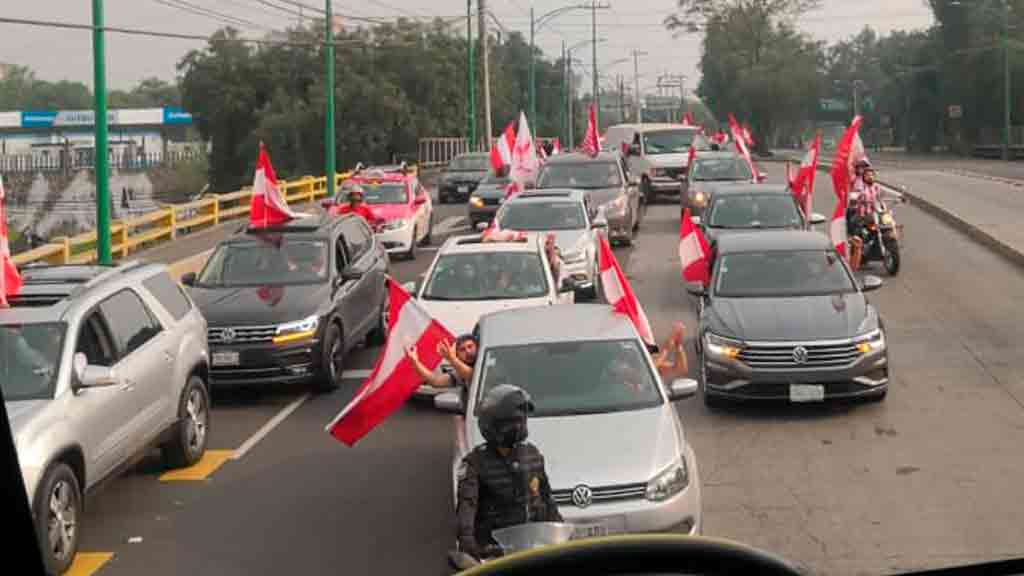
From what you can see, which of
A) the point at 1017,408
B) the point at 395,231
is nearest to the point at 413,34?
the point at 395,231

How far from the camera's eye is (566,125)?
107 m

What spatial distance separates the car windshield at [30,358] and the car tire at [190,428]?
191 centimetres

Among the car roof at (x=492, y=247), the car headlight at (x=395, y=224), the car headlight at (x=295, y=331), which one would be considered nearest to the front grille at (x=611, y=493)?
the car headlight at (x=295, y=331)

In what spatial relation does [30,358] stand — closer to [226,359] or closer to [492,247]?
[226,359]

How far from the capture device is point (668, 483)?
7.62 m

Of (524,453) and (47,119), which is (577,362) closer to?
(524,453)

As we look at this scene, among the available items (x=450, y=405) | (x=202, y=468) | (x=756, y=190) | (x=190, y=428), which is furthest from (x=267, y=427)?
(x=756, y=190)

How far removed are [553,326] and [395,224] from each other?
18038 millimetres

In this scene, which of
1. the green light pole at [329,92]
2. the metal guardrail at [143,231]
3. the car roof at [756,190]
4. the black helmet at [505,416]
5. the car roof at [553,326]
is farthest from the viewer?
the green light pole at [329,92]

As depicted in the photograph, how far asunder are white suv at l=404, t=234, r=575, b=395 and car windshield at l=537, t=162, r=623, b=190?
13066mm

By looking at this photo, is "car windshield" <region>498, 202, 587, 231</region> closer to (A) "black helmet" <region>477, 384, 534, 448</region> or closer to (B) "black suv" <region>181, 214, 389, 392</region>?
(B) "black suv" <region>181, 214, 389, 392</region>

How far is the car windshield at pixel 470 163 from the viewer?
149 ft

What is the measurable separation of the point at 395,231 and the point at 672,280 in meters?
6.70

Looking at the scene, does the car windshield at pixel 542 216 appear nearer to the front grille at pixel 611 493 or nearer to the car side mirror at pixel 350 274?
the car side mirror at pixel 350 274
